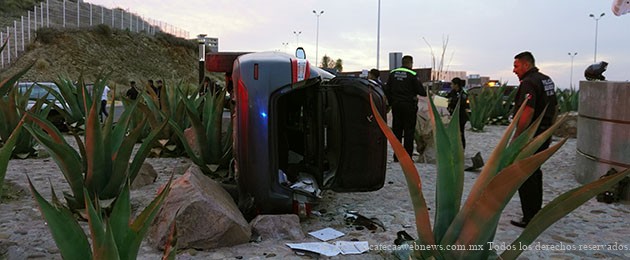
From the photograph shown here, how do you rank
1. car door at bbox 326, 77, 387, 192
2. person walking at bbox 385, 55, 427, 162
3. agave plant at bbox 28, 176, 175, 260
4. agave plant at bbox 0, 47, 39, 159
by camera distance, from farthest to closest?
person walking at bbox 385, 55, 427, 162, agave plant at bbox 0, 47, 39, 159, car door at bbox 326, 77, 387, 192, agave plant at bbox 28, 176, 175, 260

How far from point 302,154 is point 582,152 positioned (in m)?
3.42

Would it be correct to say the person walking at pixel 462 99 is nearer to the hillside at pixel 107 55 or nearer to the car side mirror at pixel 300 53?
the car side mirror at pixel 300 53

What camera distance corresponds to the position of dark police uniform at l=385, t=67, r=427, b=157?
678 cm

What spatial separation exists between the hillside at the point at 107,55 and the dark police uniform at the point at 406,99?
75.9ft

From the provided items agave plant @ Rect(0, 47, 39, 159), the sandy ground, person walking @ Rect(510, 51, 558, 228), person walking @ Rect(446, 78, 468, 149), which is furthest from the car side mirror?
person walking @ Rect(446, 78, 468, 149)

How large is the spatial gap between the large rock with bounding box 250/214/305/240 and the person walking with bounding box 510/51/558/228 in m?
1.81

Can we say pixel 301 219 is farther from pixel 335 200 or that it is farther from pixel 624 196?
pixel 624 196

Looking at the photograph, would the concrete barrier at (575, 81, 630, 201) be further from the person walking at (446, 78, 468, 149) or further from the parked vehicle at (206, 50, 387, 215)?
the parked vehicle at (206, 50, 387, 215)

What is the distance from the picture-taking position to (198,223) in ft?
9.86

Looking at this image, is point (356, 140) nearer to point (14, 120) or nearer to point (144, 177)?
point (144, 177)

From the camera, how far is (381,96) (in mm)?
3805

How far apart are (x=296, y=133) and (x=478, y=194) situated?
256 centimetres

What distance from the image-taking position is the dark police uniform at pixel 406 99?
6.78 meters

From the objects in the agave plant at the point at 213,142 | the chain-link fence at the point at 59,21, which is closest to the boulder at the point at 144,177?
the agave plant at the point at 213,142
